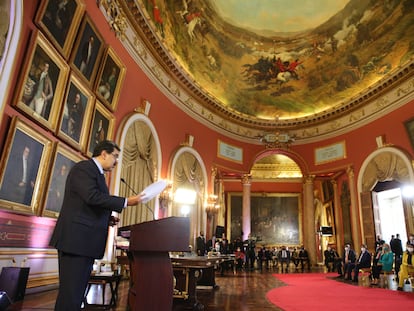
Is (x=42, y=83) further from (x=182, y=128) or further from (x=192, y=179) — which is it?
(x=192, y=179)

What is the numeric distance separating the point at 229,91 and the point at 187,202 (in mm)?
6572

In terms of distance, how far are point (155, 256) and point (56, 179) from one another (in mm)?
3642

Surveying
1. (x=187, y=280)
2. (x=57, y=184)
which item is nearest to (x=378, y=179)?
(x=187, y=280)

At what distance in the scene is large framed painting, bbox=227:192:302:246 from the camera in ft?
69.1

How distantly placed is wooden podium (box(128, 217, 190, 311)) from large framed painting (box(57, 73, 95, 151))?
12.7ft

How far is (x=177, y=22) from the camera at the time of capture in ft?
41.5

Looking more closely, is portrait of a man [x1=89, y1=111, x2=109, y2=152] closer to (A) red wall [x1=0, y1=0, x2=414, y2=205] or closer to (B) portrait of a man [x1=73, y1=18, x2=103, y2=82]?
(A) red wall [x1=0, y1=0, x2=414, y2=205]

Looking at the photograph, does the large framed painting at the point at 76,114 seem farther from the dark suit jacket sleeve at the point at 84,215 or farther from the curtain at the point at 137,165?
the dark suit jacket sleeve at the point at 84,215

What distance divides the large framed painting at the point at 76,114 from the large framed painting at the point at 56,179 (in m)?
0.29

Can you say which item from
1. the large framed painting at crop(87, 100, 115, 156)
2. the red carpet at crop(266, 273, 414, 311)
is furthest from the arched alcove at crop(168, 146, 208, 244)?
the red carpet at crop(266, 273, 414, 311)

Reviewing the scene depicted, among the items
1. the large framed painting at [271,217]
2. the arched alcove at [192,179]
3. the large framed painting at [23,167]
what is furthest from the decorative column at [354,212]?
the large framed painting at [23,167]

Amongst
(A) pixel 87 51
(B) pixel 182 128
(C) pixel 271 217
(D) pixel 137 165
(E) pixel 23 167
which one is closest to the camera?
(E) pixel 23 167

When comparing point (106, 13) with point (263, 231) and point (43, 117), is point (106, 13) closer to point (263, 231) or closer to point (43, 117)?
point (43, 117)

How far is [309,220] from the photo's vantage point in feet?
54.7
